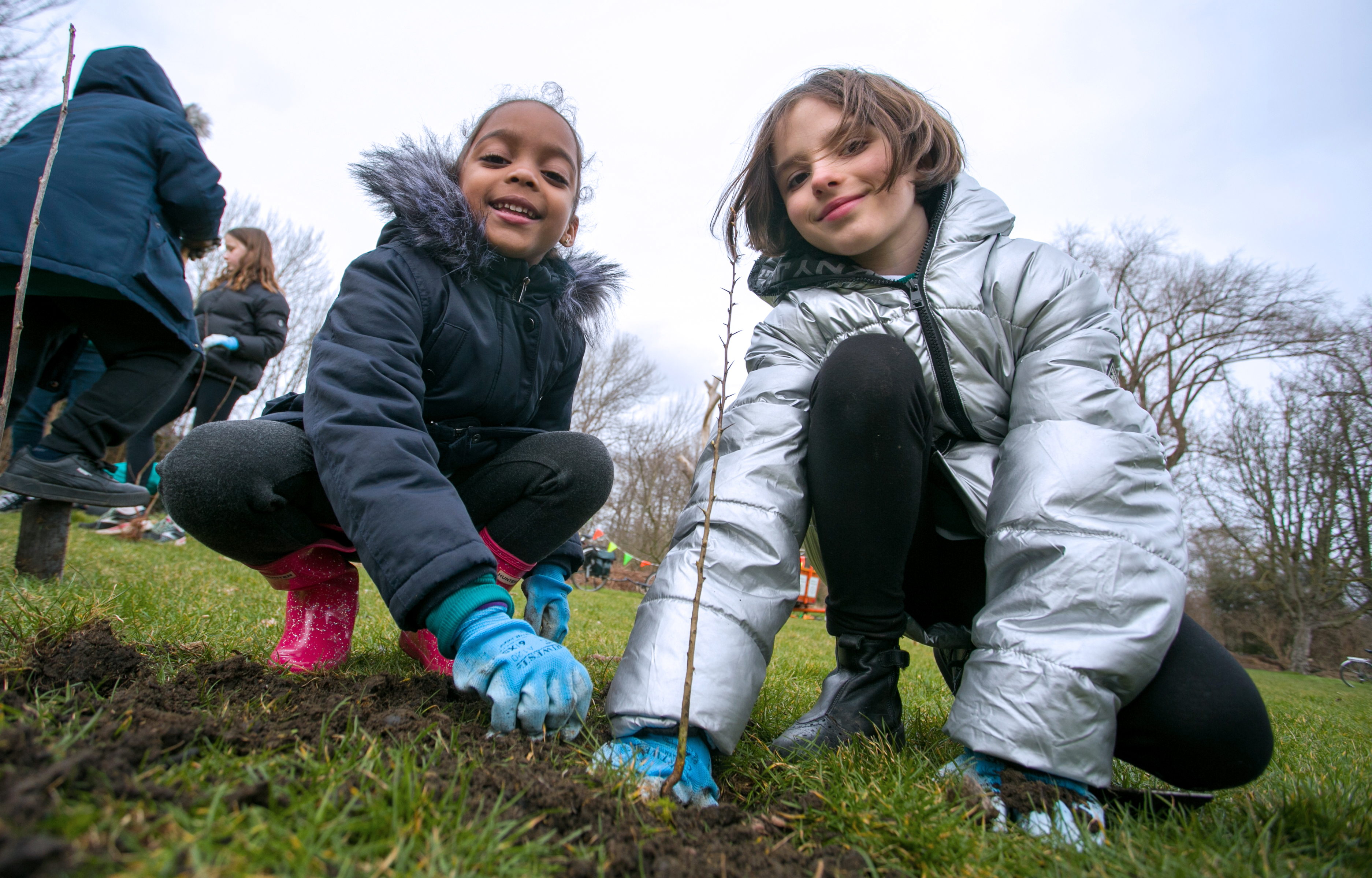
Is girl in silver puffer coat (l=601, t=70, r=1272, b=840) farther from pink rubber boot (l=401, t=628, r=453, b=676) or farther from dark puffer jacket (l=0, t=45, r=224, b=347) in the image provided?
dark puffer jacket (l=0, t=45, r=224, b=347)

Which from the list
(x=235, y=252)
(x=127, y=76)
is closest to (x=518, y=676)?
(x=127, y=76)

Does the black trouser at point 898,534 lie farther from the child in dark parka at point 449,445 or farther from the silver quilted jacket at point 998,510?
the child in dark parka at point 449,445

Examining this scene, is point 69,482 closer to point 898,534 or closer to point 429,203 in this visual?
point 429,203

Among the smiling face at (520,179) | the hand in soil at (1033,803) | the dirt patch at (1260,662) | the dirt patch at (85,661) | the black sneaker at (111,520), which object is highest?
the smiling face at (520,179)

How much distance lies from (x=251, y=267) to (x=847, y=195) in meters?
5.82

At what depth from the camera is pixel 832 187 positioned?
205 cm

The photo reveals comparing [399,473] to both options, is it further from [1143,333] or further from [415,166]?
[1143,333]

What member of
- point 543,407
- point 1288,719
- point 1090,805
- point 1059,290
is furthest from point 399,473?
point 1288,719

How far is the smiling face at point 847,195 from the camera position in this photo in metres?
2.04

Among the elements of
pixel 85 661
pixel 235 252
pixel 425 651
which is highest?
pixel 235 252

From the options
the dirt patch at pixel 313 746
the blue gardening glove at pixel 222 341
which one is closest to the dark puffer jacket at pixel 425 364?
the dirt patch at pixel 313 746

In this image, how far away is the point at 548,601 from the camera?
2.33m

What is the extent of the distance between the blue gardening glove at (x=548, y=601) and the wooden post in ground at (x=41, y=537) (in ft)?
6.41

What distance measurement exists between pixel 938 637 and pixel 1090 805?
692 millimetres
